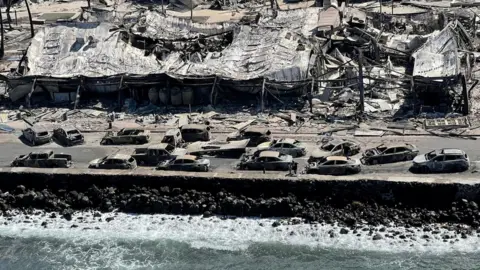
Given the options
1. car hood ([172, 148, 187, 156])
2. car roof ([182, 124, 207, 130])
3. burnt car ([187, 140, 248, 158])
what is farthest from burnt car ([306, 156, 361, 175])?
car roof ([182, 124, 207, 130])

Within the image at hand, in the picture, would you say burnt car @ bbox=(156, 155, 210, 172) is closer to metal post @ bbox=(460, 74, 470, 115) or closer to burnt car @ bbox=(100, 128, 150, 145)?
burnt car @ bbox=(100, 128, 150, 145)

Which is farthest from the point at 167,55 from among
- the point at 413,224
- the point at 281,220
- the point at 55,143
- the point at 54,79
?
the point at 413,224

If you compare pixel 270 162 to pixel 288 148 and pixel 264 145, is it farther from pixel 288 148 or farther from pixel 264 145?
pixel 264 145

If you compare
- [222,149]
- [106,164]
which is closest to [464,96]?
[222,149]

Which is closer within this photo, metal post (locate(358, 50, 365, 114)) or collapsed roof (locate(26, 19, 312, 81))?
metal post (locate(358, 50, 365, 114))

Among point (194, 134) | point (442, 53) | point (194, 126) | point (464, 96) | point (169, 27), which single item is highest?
point (169, 27)
